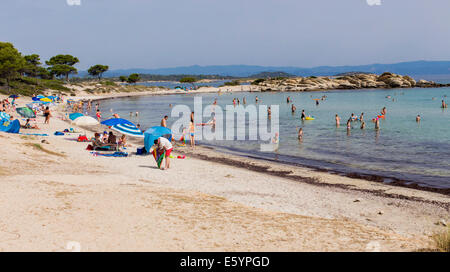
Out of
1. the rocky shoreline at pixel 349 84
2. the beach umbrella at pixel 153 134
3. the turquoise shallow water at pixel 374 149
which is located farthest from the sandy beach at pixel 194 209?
the rocky shoreline at pixel 349 84

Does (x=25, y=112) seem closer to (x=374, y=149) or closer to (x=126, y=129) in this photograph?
(x=126, y=129)

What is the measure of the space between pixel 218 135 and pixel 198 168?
1227 centimetres

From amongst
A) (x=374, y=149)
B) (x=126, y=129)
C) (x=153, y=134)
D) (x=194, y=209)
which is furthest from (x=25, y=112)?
(x=374, y=149)

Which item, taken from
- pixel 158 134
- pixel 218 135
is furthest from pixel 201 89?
pixel 158 134

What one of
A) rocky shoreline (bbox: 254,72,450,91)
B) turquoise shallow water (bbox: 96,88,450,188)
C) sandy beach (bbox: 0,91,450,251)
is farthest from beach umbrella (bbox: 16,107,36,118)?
rocky shoreline (bbox: 254,72,450,91)

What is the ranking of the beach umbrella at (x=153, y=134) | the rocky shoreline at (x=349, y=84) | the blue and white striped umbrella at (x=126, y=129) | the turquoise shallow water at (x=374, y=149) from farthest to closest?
the rocky shoreline at (x=349, y=84)
the blue and white striped umbrella at (x=126, y=129)
the beach umbrella at (x=153, y=134)
the turquoise shallow water at (x=374, y=149)

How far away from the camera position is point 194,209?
27.7 ft

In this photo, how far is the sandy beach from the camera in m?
6.42

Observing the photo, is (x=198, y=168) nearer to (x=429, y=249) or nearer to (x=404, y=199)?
(x=404, y=199)

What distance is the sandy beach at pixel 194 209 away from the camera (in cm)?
642

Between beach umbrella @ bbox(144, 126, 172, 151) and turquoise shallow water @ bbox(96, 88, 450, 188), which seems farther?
beach umbrella @ bbox(144, 126, 172, 151)

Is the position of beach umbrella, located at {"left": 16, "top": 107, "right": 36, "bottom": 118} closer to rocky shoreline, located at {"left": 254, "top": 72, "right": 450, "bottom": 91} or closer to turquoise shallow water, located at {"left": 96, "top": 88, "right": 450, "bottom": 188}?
turquoise shallow water, located at {"left": 96, "top": 88, "right": 450, "bottom": 188}

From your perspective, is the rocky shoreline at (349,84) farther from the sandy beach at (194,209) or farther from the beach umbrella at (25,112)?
the sandy beach at (194,209)
